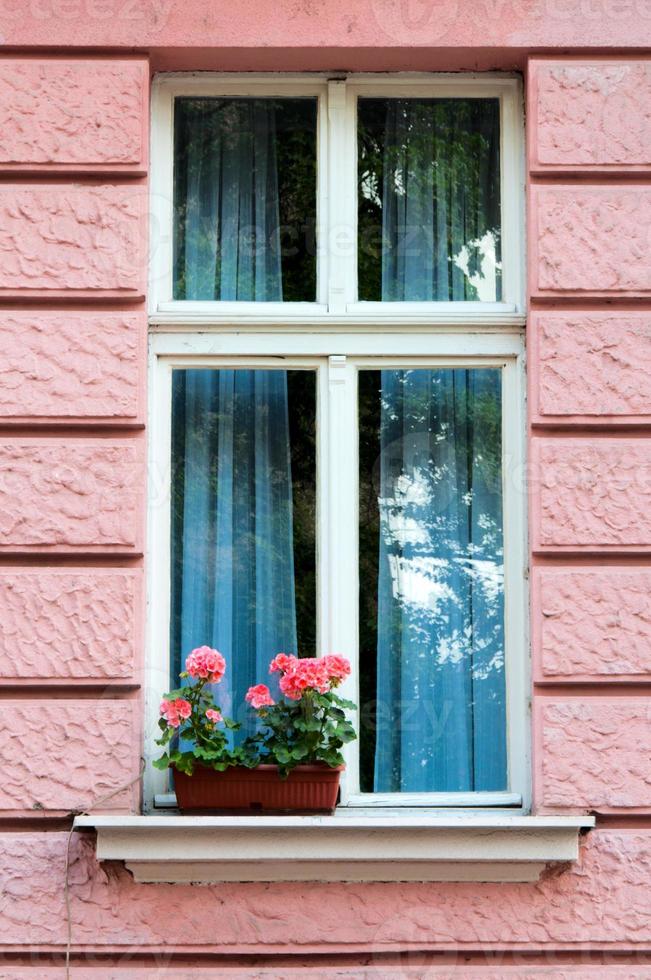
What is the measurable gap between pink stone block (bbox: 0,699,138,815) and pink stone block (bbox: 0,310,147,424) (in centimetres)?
91

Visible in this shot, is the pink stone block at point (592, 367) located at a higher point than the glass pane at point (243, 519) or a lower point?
higher

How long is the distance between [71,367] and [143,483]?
1.43 ft

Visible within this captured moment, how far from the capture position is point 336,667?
4566 millimetres

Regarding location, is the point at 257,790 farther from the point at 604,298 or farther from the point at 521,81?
the point at 521,81

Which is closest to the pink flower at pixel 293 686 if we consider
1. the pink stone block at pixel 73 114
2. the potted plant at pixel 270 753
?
the potted plant at pixel 270 753

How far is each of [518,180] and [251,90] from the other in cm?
97

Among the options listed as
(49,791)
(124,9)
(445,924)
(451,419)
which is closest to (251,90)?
(124,9)

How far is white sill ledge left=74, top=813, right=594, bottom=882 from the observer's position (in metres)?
4.41

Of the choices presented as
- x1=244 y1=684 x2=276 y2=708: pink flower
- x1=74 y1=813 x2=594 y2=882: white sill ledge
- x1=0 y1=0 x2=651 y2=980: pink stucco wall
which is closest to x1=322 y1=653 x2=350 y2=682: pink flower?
x1=244 y1=684 x2=276 y2=708: pink flower

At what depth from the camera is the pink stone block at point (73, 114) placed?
4855 mm

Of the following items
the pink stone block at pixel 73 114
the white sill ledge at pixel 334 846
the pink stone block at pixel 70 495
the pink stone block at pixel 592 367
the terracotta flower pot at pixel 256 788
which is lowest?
the white sill ledge at pixel 334 846

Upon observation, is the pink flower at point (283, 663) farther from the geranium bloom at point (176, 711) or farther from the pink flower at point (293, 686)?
the geranium bloom at point (176, 711)

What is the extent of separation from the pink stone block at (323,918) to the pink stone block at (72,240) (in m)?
1.81

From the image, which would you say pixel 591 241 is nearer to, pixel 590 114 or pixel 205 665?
pixel 590 114
